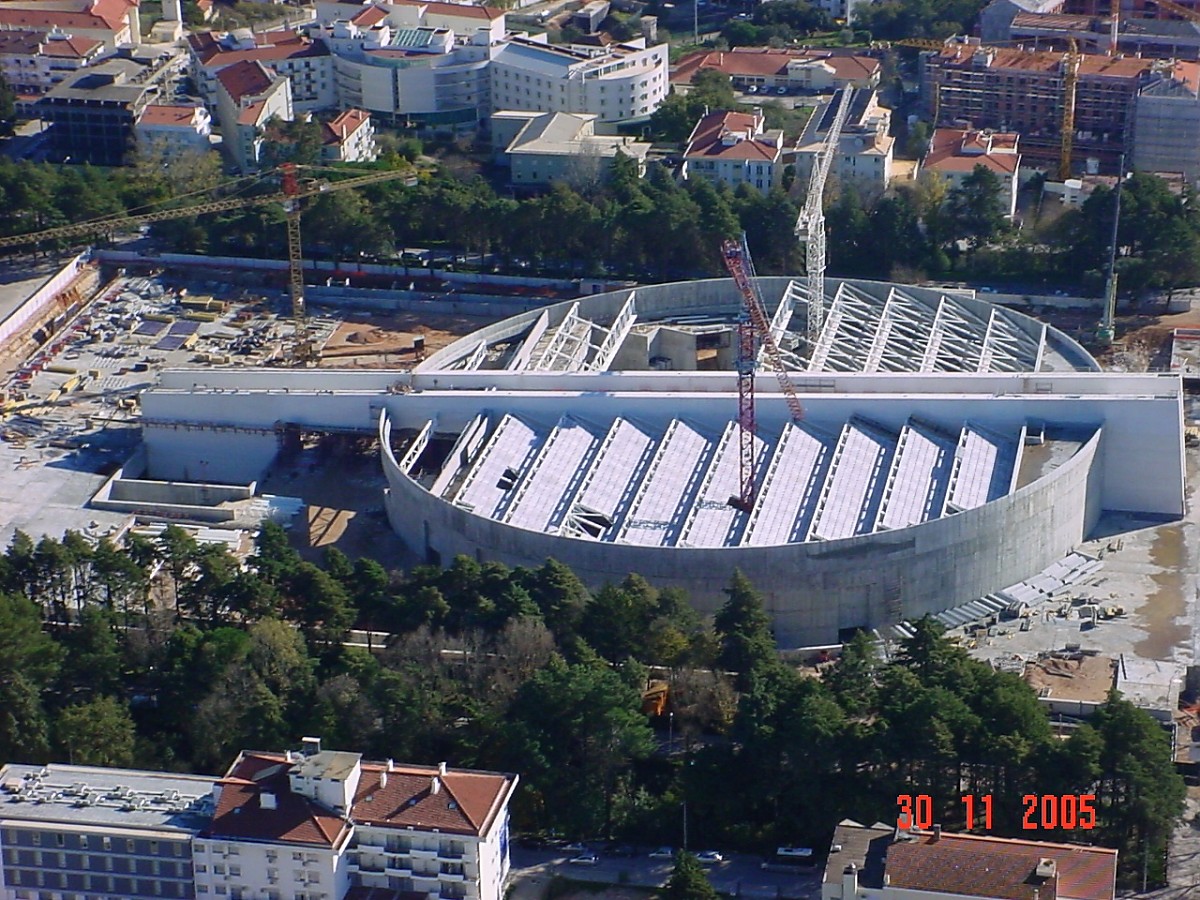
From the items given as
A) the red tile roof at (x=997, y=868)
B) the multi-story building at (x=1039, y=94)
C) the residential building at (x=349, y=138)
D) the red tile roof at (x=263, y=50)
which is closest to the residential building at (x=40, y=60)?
the red tile roof at (x=263, y=50)

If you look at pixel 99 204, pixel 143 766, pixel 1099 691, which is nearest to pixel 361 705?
pixel 143 766

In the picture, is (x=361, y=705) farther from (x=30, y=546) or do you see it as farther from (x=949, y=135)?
(x=949, y=135)

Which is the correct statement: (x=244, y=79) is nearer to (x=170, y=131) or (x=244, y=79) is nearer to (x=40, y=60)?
(x=170, y=131)

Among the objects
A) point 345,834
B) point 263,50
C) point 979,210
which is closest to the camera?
point 345,834

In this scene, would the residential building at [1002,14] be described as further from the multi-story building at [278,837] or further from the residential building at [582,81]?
the multi-story building at [278,837]

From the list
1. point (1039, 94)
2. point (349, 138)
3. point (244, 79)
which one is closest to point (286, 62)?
point (244, 79)

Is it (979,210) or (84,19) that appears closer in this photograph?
(979,210)
